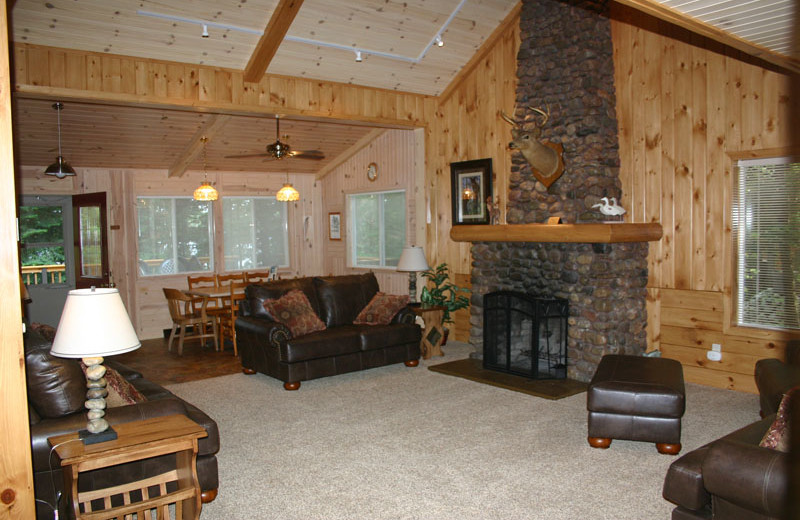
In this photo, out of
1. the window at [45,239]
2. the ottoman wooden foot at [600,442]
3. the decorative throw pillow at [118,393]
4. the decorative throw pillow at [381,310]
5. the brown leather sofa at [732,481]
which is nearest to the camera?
the brown leather sofa at [732,481]

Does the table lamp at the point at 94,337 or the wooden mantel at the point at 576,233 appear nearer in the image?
the table lamp at the point at 94,337

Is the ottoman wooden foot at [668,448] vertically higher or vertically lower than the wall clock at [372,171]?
lower

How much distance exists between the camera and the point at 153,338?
340 inches

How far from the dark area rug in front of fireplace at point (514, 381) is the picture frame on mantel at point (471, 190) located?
194 cm

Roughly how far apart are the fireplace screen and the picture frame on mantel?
57.9 inches

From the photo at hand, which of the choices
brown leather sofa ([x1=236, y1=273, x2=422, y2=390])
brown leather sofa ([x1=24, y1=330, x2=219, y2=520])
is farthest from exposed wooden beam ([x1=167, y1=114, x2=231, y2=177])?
brown leather sofa ([x1=24, y1=330, x2=219, y2=520])

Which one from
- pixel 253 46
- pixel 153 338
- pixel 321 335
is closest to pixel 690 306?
pixel 321 335

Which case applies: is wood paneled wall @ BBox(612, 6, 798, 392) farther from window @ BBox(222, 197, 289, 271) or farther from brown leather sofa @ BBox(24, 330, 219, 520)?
window @ BBox(222, 197, 289, 271)

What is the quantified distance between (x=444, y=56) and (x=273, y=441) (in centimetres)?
485

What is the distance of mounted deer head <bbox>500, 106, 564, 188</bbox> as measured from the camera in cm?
575

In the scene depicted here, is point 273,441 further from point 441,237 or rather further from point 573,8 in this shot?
point 573,8

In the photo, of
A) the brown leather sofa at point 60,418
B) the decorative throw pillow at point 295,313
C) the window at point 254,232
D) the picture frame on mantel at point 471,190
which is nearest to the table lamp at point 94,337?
the brown leather sofa at point 60,418

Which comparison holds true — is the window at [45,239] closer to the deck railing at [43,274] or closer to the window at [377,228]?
the deck railing at [43,274]

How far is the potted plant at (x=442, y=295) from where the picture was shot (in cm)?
709
